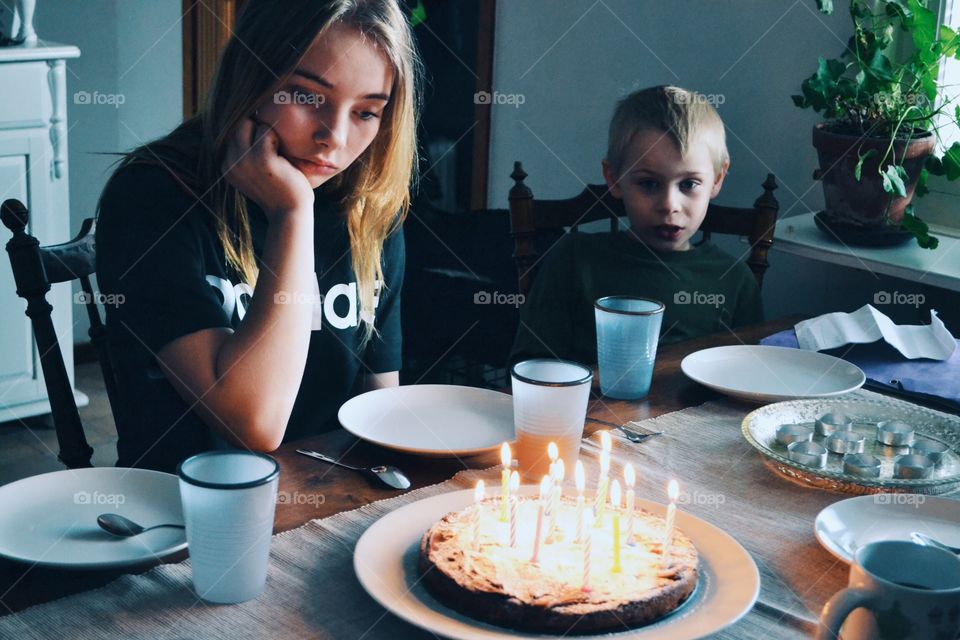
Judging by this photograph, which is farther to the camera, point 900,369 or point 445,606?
point 900,369

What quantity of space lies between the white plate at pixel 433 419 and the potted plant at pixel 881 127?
98cm

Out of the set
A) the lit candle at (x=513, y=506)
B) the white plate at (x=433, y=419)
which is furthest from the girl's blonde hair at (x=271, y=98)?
the lit candle at (x=513, y=506)

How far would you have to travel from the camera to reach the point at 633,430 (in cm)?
132

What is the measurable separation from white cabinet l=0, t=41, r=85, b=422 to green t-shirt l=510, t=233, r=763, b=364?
1.72m

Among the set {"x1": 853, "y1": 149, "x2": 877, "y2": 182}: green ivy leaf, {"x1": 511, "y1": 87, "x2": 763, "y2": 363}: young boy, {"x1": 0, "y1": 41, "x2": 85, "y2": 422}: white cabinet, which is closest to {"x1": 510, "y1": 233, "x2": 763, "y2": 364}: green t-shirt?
{"x1": 511, "y1": 87, "x2": 763, "y2": 363}: young boy

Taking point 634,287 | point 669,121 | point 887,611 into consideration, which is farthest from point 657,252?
point 887,611

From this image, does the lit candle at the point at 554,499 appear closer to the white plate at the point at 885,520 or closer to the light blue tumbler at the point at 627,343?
the white plate at the point at 885,520

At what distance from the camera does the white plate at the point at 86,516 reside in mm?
941

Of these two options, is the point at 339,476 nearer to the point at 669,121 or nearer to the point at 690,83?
the point at 669,121

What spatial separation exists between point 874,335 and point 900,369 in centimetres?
8

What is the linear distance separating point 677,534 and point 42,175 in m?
2.62

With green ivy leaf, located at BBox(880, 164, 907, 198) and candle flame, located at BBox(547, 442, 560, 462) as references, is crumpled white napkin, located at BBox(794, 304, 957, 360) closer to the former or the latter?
green ivy leaf, located at BBox(880, 164, 907, 198)

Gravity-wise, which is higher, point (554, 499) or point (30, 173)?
point (30, 173)

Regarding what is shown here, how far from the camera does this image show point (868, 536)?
1.04 metres
